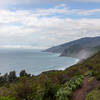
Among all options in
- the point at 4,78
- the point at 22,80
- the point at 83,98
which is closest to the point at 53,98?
the point at 83,98

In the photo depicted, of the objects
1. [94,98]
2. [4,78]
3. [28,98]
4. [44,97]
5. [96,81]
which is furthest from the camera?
[4,78]

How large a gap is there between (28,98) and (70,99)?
420 centimetres

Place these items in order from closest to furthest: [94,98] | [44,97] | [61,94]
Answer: [94,98]
[61,94]
[44,97]

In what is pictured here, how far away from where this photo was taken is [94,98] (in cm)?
1129

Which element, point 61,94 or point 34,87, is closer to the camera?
point 61,94

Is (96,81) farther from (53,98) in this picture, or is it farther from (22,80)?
(22,80)

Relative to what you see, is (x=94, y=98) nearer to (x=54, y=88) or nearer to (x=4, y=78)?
(x=54, y=88)

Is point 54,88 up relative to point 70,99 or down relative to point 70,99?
up

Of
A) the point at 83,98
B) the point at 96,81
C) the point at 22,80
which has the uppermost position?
the point at 22,80

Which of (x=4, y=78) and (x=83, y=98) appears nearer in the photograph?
(x=83, y=98)

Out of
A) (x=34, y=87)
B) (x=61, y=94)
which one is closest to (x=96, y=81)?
(x=61, y=94)

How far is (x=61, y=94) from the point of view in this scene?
1281cm

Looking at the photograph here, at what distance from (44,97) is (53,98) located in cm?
83

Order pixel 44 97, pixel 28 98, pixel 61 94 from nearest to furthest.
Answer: pixel 61 94
pixel 44 97
pixel 28 98
